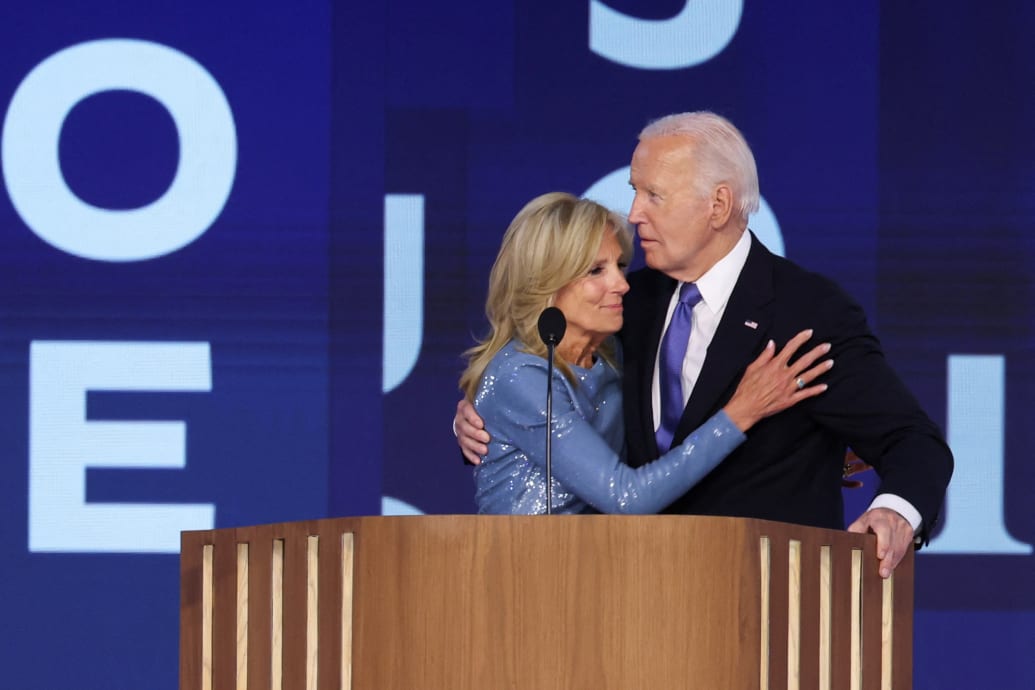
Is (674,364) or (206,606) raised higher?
(674,364)

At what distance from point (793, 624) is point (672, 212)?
3.23ft

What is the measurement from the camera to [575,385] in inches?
110

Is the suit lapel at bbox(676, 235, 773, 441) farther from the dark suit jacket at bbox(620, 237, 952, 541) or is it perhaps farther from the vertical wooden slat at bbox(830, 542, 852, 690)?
the vertical wooden slat at bbox(830, 542, 852, 690)

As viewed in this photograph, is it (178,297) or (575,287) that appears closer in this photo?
(575,287)

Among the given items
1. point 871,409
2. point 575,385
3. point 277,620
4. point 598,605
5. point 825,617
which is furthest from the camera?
point 575,385

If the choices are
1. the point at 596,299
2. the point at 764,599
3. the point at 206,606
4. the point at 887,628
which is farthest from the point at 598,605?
the point at 596,299

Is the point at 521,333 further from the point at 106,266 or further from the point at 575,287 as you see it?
the point at 106,266

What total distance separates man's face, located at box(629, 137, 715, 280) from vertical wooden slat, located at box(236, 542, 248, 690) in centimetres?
101

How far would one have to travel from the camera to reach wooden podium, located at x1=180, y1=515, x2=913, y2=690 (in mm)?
2035

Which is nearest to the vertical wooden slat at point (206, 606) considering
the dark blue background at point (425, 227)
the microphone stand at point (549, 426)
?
the microphone stand at point (549, 426)

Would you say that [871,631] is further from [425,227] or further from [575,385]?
[425,227]

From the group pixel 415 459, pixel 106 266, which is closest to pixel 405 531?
pixel 415 459

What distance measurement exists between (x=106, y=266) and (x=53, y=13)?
74 centimetres

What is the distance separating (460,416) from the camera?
2.90 m
